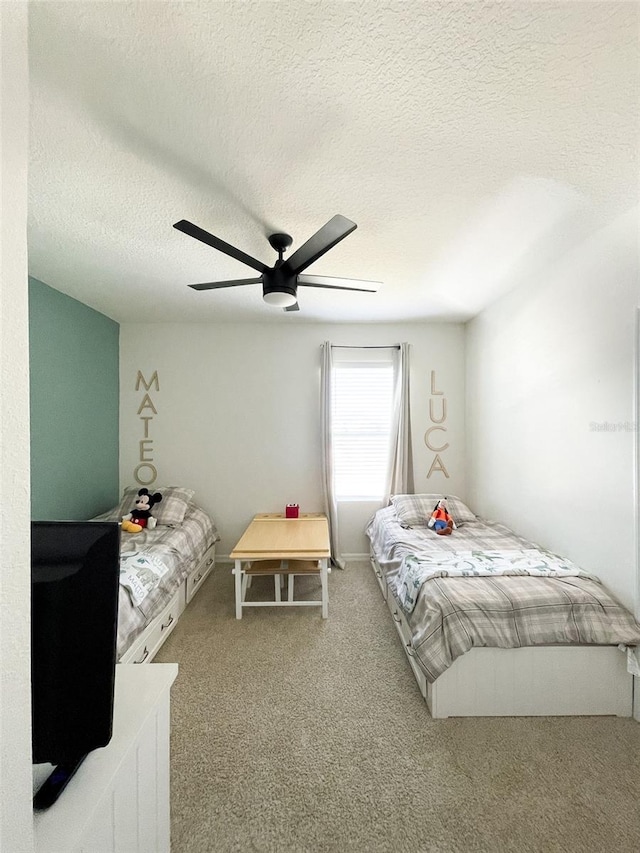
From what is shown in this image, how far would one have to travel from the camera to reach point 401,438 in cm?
397

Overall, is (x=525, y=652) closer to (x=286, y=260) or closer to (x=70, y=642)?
(x=70, y=642)

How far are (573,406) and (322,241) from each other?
1854mm

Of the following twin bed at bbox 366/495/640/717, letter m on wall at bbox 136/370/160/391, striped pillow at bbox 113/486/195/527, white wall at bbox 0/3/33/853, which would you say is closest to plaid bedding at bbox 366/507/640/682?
twin bed at bbox 366/495/640/717

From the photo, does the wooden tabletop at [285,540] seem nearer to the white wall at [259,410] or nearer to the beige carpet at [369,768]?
the white wall at [259,410]

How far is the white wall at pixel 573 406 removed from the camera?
1.98 m

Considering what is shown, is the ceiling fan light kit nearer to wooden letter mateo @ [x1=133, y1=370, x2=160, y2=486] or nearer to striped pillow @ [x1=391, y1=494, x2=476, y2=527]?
striped pillow @ [x1=391, y1=494, x2=476, y2=527]

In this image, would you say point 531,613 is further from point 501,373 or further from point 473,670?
point 501,373

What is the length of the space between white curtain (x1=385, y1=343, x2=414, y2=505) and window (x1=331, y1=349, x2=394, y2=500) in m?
0.10

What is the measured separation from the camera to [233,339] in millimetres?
4062

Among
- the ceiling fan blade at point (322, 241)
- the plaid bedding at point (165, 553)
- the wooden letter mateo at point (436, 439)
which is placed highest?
the ceiling fan blade at point (322, 241)

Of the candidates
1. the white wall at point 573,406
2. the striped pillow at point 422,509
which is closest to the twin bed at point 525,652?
the white wall at point 573,406

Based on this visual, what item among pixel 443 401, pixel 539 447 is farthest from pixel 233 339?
pixel 539 447

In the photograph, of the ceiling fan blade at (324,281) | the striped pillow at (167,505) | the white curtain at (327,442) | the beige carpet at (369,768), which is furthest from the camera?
the white curtain at (327,442)

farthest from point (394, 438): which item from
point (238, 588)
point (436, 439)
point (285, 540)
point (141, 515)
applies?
point (141, 515)
